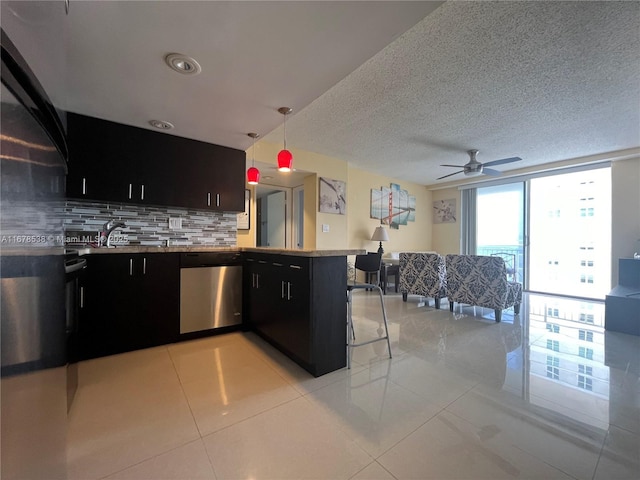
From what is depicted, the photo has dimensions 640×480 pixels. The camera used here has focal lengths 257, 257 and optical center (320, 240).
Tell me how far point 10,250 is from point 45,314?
1.17 ft

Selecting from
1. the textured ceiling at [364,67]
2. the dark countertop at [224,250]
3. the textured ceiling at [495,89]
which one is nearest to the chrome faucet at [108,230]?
the dark countertop at [224,250]

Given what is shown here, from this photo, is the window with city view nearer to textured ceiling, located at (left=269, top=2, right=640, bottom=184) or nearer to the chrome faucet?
textured ceiling, located at (left=269, top=2, right=640, bottom=184)

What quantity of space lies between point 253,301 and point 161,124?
1.99 m

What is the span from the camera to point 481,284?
11.3 feet

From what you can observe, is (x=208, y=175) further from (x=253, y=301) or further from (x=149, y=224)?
(x=253, y=301)

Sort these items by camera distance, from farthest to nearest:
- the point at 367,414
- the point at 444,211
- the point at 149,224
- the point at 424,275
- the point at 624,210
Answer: the point at 444,211, the point at 624,210, the point at 424,275, the point at 149,224, the point at 367,414

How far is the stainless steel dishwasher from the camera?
259 cm

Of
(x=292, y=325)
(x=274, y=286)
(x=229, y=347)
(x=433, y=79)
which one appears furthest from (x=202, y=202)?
(x=433, y=79)

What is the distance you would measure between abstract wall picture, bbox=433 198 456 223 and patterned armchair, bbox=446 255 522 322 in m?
3.49

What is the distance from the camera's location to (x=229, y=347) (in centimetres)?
246

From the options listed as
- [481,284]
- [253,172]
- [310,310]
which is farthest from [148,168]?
[481,284]

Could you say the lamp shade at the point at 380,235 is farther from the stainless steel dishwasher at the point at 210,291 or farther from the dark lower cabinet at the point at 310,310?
the dark lower cabinet at the point at 310,310

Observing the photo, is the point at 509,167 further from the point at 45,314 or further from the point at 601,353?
the point at 45,314

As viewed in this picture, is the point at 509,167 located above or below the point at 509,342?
above
